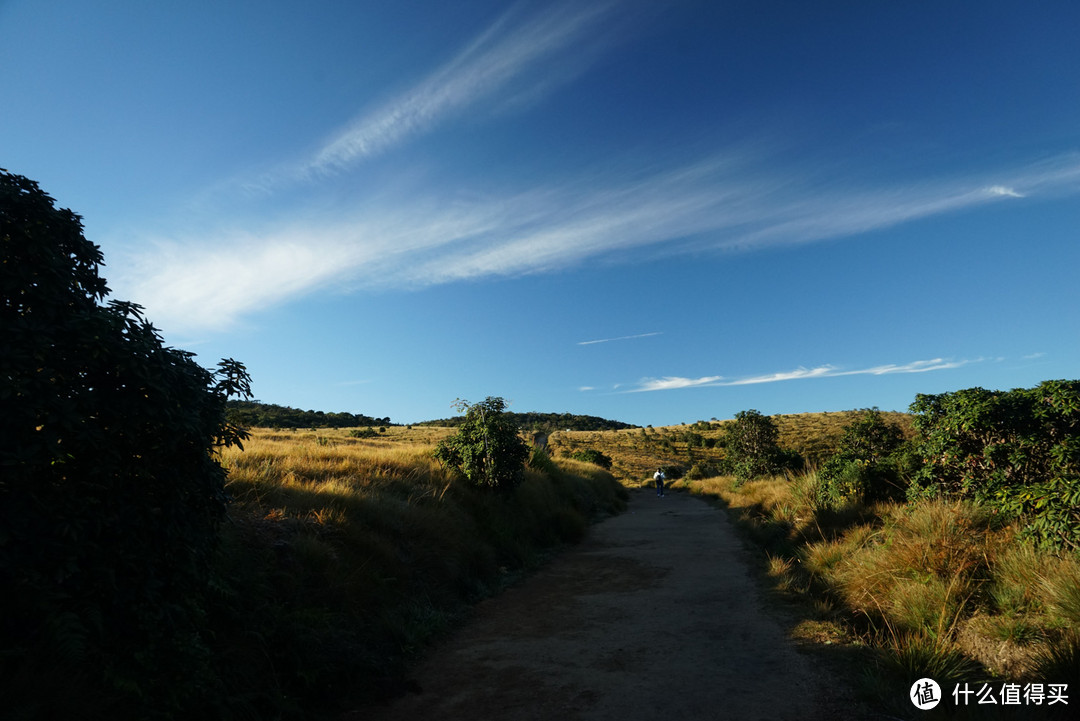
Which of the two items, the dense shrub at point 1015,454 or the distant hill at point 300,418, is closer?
the dense shrub at point 1015,454

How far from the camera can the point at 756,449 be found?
29094 millimetres

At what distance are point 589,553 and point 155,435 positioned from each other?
11.3 meters

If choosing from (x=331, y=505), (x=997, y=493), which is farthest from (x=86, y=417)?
(x=997, y=493)

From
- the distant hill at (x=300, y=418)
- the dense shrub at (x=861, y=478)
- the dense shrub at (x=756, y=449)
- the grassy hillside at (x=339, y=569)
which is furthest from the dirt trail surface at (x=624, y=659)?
the distant hill at (x=300, y=418)

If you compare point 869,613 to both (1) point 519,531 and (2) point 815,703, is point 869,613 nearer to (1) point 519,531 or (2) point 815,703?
(2) point 815,703

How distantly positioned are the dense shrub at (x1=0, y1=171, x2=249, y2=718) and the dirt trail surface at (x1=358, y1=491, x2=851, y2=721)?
7.42ft

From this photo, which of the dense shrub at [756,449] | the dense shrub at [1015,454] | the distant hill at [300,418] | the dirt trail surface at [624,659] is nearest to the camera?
the dirt trail surface at [624,659]

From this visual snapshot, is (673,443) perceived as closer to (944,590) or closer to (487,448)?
(487,448)

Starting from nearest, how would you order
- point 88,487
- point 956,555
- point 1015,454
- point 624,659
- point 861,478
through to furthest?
point 88,487 → point 624,659 → point 956,555 → point 1015,454 → point 861,478

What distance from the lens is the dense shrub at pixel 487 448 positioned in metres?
13.7

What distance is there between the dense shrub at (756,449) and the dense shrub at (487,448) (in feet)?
54.7

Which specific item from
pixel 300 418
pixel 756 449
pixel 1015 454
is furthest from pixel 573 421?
pixel 1015 454

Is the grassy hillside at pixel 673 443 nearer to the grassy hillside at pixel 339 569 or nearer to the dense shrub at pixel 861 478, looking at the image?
the dense shrub at pixel 861 478

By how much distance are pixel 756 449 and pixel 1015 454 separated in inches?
898
